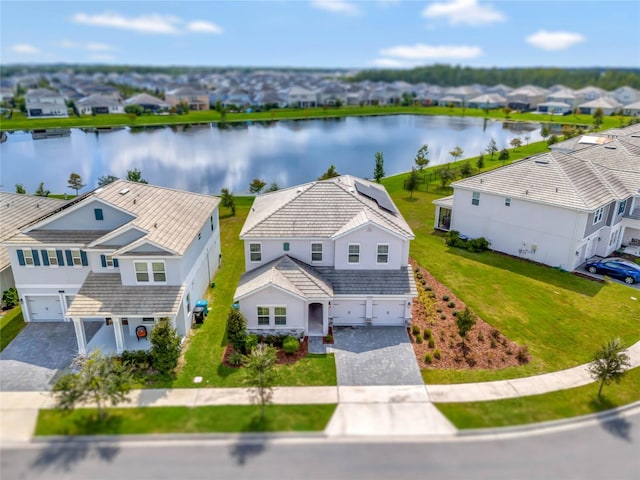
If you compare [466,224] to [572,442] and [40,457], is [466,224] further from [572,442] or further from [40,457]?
[40,457]

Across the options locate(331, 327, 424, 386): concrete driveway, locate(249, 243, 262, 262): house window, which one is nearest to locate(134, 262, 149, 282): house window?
locate(249, 243, 262, 262): house window

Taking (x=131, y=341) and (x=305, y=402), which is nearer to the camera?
(x=305, y=402)

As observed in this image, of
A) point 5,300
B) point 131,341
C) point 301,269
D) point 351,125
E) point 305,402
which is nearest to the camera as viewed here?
point 305,402

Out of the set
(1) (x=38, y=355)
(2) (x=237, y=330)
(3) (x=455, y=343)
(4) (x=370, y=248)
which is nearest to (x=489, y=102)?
(4) (x=370, y=248)

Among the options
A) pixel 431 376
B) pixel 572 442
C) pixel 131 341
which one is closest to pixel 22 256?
pixel 131 341

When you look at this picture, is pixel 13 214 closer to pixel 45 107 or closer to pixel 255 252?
pixel 255 252

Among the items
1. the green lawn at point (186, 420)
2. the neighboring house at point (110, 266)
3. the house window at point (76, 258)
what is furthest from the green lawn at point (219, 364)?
the house window at point (76, 258)

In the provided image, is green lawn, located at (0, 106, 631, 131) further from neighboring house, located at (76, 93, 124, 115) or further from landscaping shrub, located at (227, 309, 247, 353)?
landscaping shrub, located at (227, 309, 247, 353)
